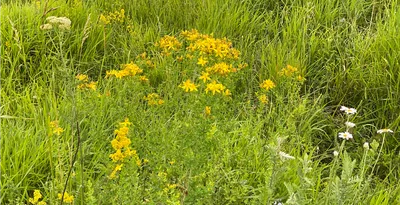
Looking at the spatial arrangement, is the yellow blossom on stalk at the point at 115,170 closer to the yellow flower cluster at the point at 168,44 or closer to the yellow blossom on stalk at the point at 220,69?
the yellow blossom on stalk at the point at 220,69

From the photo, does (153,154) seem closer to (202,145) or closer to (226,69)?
(202,145)

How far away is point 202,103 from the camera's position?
2.17 meters

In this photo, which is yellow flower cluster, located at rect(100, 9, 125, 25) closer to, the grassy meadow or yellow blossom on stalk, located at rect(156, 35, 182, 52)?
the grassy meadow

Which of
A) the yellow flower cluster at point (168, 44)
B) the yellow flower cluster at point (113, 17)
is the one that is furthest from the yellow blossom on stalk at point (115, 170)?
the yellow flower cluster at point (113, 17)

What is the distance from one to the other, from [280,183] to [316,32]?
57.4 inches

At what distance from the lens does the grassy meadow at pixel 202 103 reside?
1.94 meters

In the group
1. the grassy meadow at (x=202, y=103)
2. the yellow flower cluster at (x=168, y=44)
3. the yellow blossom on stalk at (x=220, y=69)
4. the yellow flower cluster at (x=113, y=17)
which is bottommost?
the grassy meadow at (x=202, y=103)

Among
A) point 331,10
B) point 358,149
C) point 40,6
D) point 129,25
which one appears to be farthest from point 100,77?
point 331,10

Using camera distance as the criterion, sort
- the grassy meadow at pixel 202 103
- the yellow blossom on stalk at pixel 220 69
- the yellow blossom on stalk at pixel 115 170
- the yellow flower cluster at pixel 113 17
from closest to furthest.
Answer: the yellow blossom on stalk at pixel 115 170, the grassy meadow at pixel 202 103, the yellow blossom on stalk at pixel 220 69, the yellow flower cluster at pixel 113 17

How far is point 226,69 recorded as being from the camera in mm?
2307

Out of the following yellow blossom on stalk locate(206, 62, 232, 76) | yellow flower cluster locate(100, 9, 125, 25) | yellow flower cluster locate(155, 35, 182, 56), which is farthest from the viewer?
yellow flower cluster locate(100, 9, 125, 25)

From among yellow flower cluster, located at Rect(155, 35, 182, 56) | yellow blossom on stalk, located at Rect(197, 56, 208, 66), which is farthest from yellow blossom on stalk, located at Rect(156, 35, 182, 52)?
yellow blossom on stalk, located at Rect(197, 56, 208, 66)

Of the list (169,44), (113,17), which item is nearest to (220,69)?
(169,44)

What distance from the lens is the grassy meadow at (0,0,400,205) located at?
6.36ft
